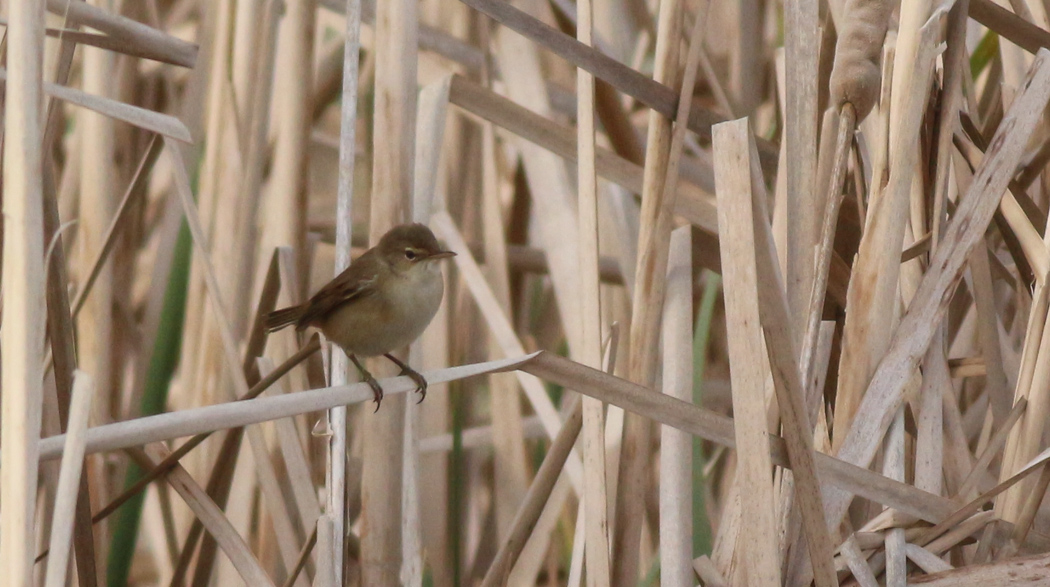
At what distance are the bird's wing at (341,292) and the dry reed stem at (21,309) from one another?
1.20m

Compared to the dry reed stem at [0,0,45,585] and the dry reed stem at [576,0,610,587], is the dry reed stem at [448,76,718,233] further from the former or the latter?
the dry reed stem at [0,0,45,585]

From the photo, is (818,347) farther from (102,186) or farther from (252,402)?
(102,186)

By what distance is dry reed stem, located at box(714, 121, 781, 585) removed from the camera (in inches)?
56.6

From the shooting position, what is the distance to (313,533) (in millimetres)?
2045

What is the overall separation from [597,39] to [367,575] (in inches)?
Result: 65.2

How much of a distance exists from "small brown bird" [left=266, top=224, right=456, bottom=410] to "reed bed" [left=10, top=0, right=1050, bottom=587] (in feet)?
0.40

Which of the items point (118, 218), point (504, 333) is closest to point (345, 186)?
point (118, 218)

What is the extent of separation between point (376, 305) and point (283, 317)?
0.70 ft

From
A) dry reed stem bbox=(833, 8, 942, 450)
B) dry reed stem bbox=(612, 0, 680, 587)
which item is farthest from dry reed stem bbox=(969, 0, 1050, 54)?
dry reed stem bbox=(612, 0, 680, 587)

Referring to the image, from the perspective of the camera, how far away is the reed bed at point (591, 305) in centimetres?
149

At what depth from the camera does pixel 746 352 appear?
1480 millimetres

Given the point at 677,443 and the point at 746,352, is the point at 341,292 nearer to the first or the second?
the point at 677,443

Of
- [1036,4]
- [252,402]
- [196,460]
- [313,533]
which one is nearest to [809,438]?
[252,402]

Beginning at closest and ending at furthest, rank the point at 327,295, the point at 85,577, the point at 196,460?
the point at 85,577
the point at 327,295
the point at 196,460
